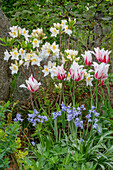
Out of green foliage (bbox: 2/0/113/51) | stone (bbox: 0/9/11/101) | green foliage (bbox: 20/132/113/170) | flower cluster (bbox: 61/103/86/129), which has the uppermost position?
green foliage (bbox: 2/0/113/51)

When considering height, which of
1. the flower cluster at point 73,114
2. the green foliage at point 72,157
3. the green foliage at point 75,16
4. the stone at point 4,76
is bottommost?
the green foliage at point 72,157

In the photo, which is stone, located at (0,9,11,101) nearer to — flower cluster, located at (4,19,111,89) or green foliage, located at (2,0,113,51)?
green foliage, located at (2,0,113,51)

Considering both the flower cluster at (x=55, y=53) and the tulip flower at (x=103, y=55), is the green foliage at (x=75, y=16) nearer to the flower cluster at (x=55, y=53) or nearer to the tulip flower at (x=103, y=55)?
the flower cluster at (x=55, y=53)

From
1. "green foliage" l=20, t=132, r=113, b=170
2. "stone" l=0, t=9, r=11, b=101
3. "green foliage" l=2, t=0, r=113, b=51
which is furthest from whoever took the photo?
"green foliage" l=2, t=0, r=113, b=51

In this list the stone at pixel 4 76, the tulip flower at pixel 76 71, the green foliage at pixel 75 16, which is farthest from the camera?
the green foliage at pixel 75 16

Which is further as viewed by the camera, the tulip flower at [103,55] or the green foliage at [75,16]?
the green foliage at [75,16]

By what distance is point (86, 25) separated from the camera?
4031 mm

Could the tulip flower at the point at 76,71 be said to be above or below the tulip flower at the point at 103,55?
below

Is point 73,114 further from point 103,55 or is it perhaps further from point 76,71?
point 103,55

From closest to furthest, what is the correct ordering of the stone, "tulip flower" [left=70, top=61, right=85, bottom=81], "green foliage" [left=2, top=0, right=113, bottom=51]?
"tulip flower" [left=70, top=61, right=85, bottom=81] → the stone → "green foliage" [left=2, top=0, right=113, bottom=51]

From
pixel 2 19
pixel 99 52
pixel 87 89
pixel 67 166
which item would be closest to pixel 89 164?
pixel 67 166

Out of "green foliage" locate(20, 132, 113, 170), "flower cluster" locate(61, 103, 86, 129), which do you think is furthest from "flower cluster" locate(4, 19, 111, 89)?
"green foliage" locate(20, 132, 113, 170)

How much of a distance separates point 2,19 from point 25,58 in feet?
4.81

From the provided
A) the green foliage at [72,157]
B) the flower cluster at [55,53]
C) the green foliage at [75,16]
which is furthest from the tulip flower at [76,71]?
the green foliage at [75,16]
